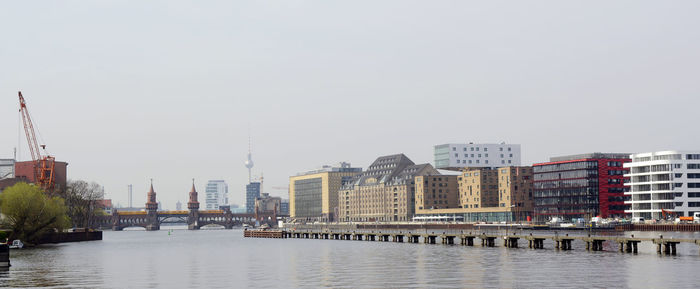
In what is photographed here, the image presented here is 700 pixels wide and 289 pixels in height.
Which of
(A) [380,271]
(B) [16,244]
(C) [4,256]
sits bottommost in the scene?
(A) [380,271]

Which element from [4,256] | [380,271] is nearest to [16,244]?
[4,256]

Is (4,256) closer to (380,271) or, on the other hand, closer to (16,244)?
(380,271)

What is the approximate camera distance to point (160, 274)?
99.6 meters

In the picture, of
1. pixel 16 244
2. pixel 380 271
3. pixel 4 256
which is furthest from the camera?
pixel 16 244

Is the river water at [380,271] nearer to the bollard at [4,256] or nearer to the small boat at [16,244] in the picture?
the bollard at [4,256]

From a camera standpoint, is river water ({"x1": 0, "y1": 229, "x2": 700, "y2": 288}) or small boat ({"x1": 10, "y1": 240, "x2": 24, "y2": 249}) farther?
small boat ({"x1": 10, "y1": 240, "x2": 24, "y2": 249})

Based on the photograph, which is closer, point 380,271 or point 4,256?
point 380,271

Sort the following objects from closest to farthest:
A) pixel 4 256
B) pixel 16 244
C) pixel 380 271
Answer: pixel 380 271 → pixel 4 256 → pixel 16 244

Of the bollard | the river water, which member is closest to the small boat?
the river water

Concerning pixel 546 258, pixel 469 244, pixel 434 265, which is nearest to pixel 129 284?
pixel 434 265

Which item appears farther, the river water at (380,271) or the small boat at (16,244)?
the small boat at (16,244)

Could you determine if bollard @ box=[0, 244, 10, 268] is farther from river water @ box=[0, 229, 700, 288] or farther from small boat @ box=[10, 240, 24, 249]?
small boat @ box=[10, 240, 24, 249]

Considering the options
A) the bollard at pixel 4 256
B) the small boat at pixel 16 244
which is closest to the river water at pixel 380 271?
the bollard at pixel 4 256

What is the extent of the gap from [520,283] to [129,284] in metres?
37.0
